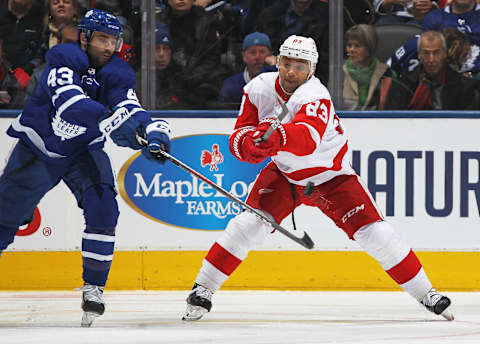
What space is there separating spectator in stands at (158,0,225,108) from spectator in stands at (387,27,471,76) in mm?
922

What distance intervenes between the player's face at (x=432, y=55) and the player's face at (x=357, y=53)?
29 centimetres

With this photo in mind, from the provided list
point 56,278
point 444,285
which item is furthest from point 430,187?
point 56,278

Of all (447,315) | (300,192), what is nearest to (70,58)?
(300,192)

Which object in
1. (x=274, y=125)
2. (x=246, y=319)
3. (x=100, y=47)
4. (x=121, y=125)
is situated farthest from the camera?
(x=246, y=319)

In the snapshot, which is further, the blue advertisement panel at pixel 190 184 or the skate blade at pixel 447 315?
the blue advertisement panel at pixel 190 184

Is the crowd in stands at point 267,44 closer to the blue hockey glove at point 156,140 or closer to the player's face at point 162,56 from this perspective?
the player's face at point 162,56

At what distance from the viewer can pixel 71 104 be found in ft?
14.1

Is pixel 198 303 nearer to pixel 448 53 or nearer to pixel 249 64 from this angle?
pixel 249 64

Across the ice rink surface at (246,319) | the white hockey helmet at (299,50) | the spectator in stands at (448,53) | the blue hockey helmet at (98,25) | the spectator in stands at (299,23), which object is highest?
the blue hockey helmet at (98,25)

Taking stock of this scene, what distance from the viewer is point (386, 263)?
181 inches

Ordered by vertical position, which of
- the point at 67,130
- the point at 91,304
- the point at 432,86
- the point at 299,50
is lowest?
the point at 91,304

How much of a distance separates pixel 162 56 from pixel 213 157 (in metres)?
0.60

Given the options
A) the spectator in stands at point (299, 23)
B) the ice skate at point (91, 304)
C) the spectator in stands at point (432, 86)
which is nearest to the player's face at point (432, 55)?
the spectator in stands at point (432, 86)

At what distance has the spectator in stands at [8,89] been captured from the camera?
5.82 metres
